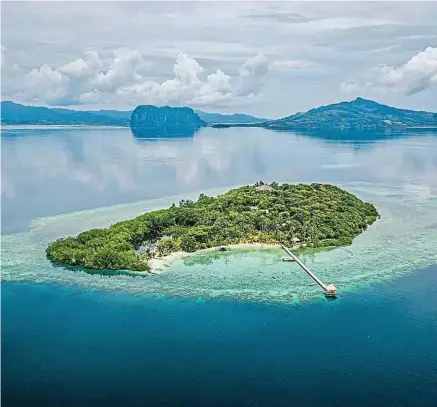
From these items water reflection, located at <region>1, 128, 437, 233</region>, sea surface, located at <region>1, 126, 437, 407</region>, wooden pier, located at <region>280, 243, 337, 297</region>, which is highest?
wooden pier, located at <region>280, 243, 337, 297</region>

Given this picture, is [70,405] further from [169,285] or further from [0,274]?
[0,274]

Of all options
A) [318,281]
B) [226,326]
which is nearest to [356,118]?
[318,281]

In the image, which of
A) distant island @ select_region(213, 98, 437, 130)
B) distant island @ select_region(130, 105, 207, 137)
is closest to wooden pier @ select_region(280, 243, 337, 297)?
distant island @ select_region(213, 98, 437, 130)

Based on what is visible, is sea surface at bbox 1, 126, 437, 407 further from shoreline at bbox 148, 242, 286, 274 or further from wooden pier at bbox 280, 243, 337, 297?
shoreline at bbox 148, 242, 286, 274

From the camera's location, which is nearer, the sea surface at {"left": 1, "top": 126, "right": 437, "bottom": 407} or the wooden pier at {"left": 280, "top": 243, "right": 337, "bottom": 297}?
the sea surface at {"left": 1, "top": 126, "right": 437, "bottom": 407}

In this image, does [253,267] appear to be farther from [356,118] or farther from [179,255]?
[356,118]

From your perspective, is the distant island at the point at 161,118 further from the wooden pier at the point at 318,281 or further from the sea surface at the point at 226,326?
the wooden pier at the point at 318,281
